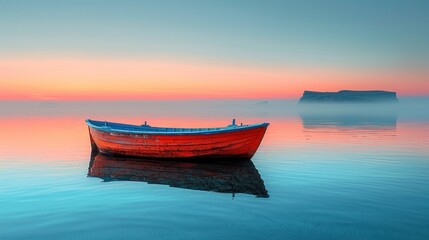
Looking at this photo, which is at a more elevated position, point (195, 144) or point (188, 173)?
point (195, 144)

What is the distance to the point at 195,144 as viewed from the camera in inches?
795

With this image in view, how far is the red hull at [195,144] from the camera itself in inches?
777

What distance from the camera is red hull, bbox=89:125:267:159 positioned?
19734 mm

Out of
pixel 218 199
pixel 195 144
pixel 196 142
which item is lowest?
pixel 218 199

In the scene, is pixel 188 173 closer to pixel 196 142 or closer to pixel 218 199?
pixel 196 142

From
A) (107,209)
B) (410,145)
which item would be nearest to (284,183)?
(107,209)

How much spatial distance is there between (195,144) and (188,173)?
9.42ft

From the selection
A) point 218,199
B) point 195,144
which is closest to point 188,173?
point 195,144

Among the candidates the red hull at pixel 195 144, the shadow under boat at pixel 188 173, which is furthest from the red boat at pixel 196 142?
the shadow under boat at pixel 188 173

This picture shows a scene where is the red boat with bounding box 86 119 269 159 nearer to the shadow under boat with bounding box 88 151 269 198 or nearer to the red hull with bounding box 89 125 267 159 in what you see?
the red hull with bounding box 89 125 267 159

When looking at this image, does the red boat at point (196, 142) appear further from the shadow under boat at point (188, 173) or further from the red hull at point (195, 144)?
the shadow under boat at point (188, 173)

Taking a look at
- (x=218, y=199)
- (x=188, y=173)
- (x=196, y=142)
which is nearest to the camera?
(x=218, y=199)

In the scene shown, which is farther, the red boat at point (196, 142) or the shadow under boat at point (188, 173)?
the red boat at point (196, 142)

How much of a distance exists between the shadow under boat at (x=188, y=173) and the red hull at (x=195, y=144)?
48 centimetres
